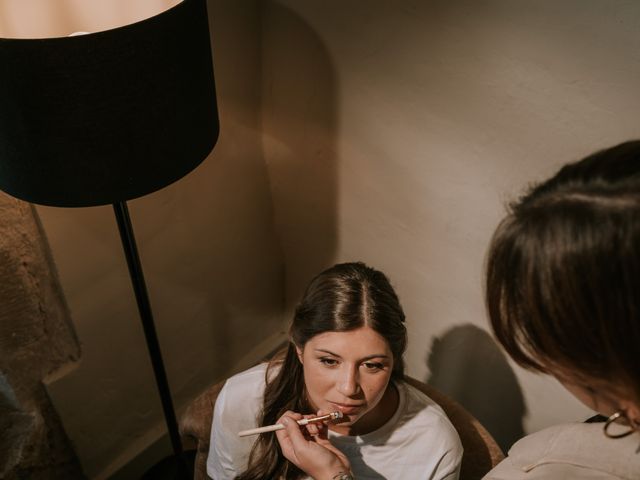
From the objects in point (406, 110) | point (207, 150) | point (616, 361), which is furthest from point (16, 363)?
A: point (616, 361)

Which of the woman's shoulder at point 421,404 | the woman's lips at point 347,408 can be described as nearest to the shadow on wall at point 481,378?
the woman's shoulder at point 421,404

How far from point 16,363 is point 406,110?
117 centimetres

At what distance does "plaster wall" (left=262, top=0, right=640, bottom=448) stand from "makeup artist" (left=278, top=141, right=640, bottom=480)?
552mm

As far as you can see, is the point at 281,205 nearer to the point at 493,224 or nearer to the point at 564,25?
the point at 493,224

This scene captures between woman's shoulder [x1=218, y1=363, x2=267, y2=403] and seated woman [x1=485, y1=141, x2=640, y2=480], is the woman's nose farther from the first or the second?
seated woman [x1=485, y1=141, x2=640, y2=480]

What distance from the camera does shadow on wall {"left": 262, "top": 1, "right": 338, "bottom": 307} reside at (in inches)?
65.6

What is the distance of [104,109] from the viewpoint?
889mm

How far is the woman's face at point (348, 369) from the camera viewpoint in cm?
126

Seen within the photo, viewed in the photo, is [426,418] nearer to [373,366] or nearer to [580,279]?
[373,366]

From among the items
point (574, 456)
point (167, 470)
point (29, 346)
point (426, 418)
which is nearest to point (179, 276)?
point (29, 346)

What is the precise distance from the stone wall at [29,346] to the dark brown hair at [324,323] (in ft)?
2.01

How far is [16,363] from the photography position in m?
1.55

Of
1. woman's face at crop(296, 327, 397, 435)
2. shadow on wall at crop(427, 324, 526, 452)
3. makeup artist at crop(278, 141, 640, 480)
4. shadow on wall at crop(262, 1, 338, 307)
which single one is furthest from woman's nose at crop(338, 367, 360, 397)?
shadow on wall at crop(262, 1, 338, 307)

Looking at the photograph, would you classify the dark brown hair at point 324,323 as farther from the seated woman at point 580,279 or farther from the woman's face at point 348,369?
the seated woman at point 580,279
